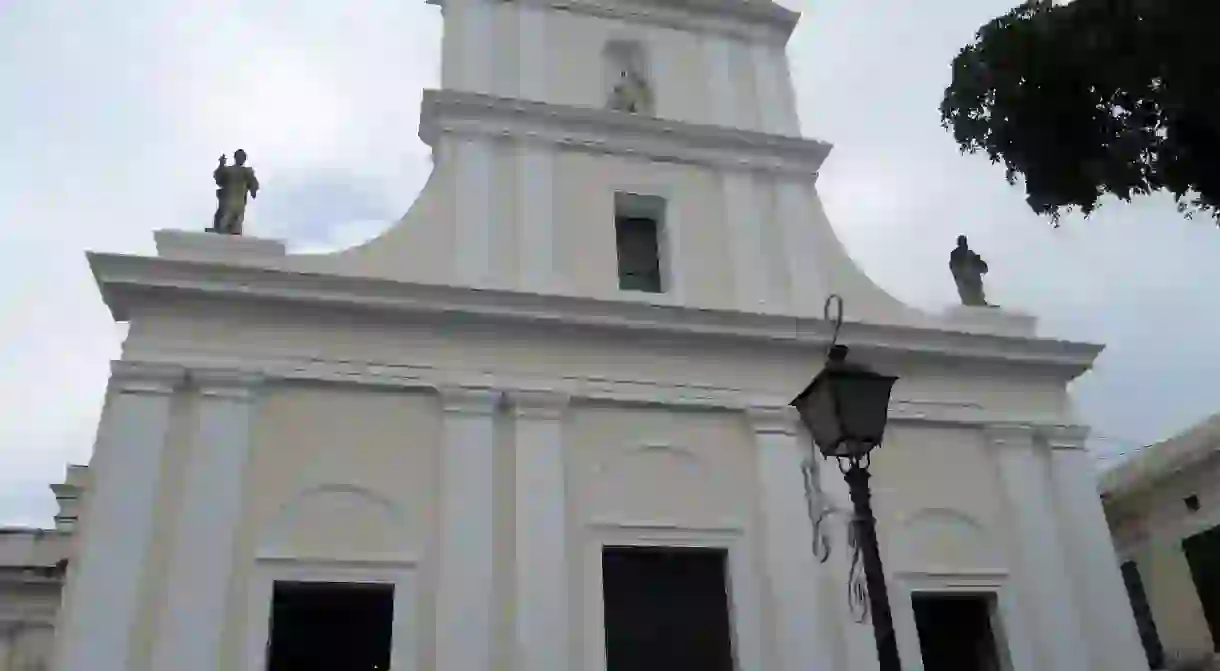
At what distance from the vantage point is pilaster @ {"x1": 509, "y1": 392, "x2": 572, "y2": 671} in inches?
399

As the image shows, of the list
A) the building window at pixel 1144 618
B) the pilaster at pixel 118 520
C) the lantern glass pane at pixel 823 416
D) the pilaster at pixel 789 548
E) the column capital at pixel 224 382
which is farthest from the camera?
the building window at pixel 1144 618

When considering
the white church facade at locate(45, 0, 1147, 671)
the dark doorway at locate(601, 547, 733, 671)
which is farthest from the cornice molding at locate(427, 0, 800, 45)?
the dark doorway at locate(601, 547, 733, 671)

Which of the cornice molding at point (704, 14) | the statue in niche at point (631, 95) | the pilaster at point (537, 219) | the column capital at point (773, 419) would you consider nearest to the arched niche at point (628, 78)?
the statue in niche at point (631, 95)

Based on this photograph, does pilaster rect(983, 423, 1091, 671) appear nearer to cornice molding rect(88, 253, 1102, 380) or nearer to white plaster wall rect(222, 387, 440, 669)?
cornice molding rect(88, 253, 1102, 380)

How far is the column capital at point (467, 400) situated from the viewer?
11031mm

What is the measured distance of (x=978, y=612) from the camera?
1227cm

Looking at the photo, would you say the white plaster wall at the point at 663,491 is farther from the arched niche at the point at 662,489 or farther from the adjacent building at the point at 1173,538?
the adjacent building at the point at 1173,538

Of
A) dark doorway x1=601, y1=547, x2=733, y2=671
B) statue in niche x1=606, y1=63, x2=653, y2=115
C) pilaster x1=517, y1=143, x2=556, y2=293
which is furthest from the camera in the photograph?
statue in niche x1=606, y1=63, x2=653, y2=115

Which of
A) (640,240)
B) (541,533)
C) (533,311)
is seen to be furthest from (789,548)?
(640,240)

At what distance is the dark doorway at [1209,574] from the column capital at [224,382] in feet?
45.8

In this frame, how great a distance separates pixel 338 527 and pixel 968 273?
Answer: 932 cm

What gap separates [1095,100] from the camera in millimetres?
9469

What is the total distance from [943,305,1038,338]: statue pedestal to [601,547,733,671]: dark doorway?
4.94 meters

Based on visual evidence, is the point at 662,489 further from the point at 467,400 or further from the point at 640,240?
the point at 640,240
